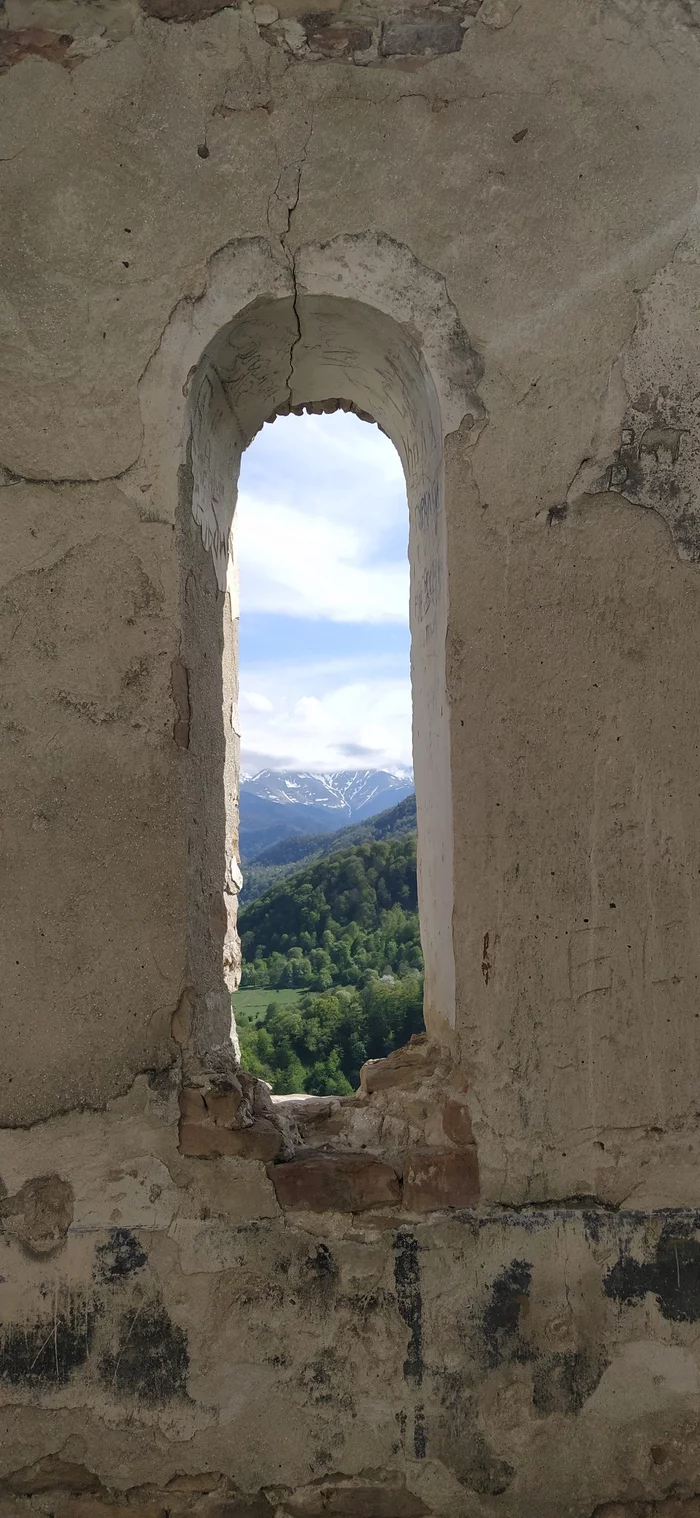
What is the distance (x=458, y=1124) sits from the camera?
2.16 meters

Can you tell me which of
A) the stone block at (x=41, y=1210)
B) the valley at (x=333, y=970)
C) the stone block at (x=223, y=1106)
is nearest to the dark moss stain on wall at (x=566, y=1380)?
the stone block at (x=223, y=1106)

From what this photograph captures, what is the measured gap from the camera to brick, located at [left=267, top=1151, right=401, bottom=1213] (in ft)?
6.99

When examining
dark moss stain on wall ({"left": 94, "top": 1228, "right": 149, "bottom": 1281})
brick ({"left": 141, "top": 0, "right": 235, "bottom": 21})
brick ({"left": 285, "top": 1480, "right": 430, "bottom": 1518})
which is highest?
brick ({"left": 141, "top": 0, "right": 235, "bottom": 21})

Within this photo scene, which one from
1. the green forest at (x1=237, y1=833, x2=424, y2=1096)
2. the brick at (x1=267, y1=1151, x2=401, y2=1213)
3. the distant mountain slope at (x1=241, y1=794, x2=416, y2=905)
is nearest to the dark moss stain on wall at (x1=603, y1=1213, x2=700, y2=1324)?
the brick at (x1=267, y1=1151, x2=401, y2=1213)

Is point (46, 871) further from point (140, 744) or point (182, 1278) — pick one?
point (182, 1278)

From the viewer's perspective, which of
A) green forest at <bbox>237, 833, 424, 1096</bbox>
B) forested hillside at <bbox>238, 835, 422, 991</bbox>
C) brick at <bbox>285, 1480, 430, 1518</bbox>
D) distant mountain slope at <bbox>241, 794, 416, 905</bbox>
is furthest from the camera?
distant mountain slope at <bbox>241, 794, 416, 905</bbox>

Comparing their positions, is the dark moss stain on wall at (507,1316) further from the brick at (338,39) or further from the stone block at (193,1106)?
the brick at (338,39)

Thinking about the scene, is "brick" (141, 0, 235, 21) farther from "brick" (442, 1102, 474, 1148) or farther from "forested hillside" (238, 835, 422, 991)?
"forested hillside" (238, 835, 422, 991)

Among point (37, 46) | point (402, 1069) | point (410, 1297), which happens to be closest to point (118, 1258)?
point (410, 1297)

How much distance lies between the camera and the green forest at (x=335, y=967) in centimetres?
699

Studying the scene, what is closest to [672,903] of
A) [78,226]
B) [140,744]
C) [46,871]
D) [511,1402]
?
[511,1402]

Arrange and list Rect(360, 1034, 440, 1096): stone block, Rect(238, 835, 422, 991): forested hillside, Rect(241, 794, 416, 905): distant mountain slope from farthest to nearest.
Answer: Rect(241, 794, 416, 905): distant mountain slope → Rect(238, 835, 422, 991): forested hillside → Rect(360, 1034, 440, 1096): stone block

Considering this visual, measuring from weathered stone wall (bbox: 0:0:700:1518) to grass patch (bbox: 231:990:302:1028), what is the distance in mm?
5041

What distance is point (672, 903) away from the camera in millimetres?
2172
